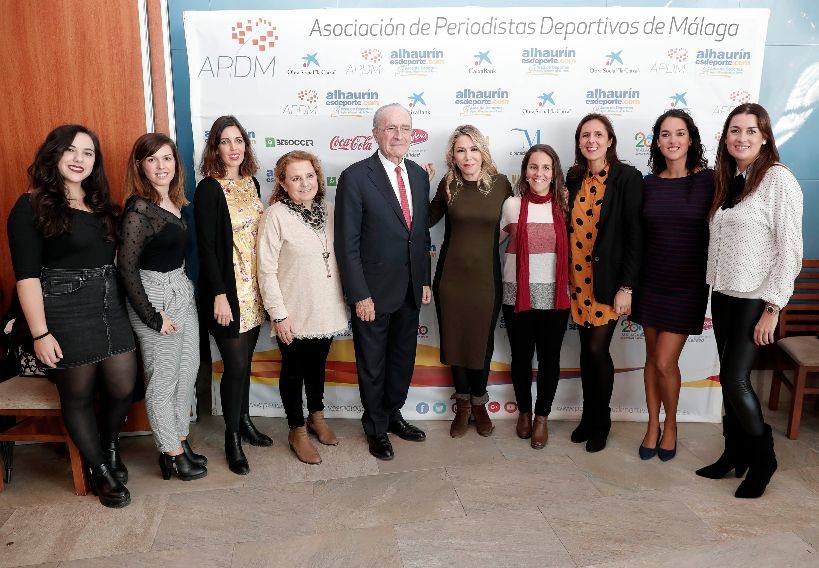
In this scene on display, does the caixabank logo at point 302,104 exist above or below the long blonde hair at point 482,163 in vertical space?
above

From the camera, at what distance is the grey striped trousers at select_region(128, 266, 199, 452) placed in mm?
2576

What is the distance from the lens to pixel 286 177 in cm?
273

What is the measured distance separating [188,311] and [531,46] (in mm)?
2295

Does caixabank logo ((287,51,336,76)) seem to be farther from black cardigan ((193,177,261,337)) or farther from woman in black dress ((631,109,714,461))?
woman in black dress ((631,109,714,461))

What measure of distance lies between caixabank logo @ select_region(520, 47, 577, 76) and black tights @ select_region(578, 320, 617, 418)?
143cm

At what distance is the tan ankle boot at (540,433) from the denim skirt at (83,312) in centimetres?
211

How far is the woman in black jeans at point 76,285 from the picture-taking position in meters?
2.28

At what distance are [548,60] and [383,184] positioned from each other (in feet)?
4.03

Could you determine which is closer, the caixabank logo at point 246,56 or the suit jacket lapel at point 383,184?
the suit jacket lapel at point 383,184

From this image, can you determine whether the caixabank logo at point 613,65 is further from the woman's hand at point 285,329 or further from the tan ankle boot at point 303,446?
the tan ankle boot at point 303,446

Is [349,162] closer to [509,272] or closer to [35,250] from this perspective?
[509,272]

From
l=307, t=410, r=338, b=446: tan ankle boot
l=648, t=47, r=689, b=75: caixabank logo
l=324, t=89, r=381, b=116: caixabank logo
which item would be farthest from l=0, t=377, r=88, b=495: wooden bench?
l=648, t=47, r=689, b=75: caixabank logo

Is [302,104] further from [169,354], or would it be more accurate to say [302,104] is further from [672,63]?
[672,63]

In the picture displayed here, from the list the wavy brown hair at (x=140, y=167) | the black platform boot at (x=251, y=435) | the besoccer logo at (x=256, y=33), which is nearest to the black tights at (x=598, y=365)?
the black platform boot at (x=251, y=435)
